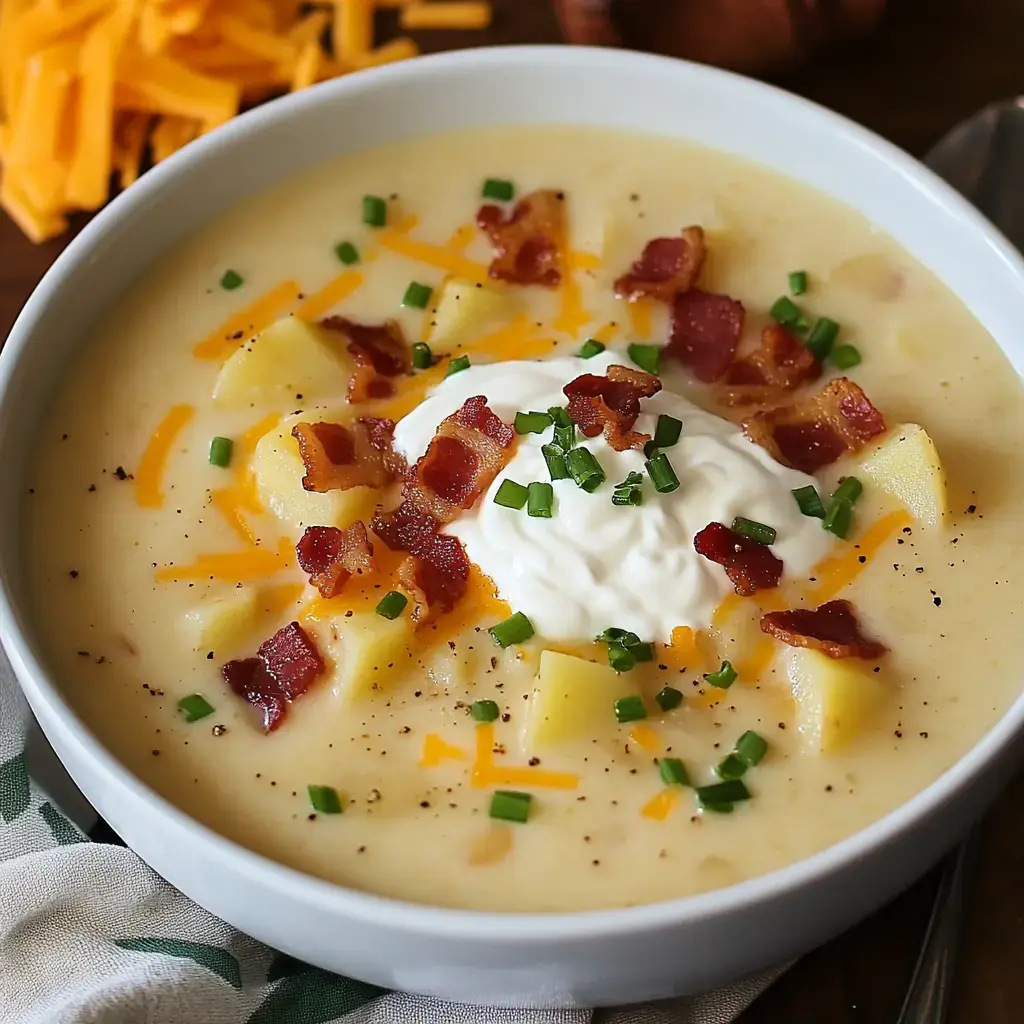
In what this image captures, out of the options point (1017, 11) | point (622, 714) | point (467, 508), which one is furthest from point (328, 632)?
point (1017, 11)

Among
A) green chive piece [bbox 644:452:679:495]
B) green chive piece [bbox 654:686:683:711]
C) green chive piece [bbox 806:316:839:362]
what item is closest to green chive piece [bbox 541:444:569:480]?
green chive piece [bbox 644:452:679:495]

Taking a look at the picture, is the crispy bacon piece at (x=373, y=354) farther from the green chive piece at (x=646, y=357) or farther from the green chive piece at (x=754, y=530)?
the green chive piece at (x=754, y=530)

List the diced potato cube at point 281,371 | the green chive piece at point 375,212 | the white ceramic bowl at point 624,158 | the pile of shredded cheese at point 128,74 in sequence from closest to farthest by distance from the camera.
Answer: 1. the white ceramic bowl at point 624,158
2. the diced potato cube at point 281,371
3. the green chive piece at point 375,212
4. the pile of shredded cheese at point 128,74

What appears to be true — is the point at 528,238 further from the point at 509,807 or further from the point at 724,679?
the point at 509,807

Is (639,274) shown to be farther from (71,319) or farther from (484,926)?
(484,926)

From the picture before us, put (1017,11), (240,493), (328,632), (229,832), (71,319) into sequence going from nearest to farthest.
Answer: (229,832) → (328,632) → (240,493) → (71,319) → (1017,11)

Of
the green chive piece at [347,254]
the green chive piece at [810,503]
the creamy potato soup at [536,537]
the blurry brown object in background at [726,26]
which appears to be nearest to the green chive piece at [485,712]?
the creamy potato soup at [536,537]

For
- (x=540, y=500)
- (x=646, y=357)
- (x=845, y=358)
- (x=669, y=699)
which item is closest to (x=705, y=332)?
(x=646, y=357)
